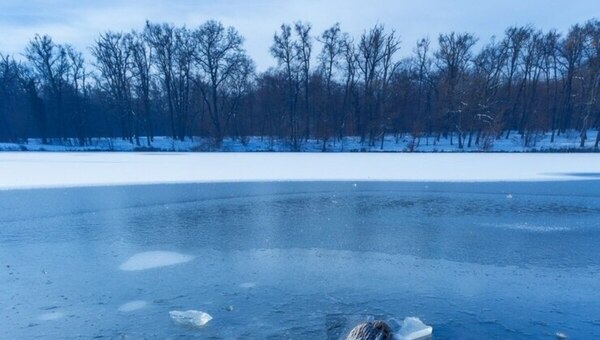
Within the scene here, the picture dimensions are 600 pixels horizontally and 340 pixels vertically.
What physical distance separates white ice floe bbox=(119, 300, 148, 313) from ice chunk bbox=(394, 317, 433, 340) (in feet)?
7.73

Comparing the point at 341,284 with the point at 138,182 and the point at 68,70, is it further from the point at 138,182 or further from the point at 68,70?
the point at 68,70

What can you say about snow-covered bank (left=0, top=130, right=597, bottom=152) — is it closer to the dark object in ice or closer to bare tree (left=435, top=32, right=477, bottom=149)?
bare tree (left=435, top=32, right=477, bottom=149)

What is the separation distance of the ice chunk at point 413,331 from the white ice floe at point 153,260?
9.54 ft

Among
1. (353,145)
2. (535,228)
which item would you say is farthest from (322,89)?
(535,228)

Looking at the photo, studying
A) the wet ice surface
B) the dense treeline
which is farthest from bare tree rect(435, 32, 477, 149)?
the wet ice surface

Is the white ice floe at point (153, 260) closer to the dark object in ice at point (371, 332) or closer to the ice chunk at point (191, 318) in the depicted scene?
the ice chunk at point (191, 318)

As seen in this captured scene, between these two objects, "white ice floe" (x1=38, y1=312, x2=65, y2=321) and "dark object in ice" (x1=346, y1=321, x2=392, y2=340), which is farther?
"white ice floe" (x1=38, y1=312, x2=65, y2=321)

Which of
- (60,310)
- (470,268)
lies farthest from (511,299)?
(60,310)

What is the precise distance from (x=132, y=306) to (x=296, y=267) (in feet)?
6.13

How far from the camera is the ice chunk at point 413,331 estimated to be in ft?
10.4

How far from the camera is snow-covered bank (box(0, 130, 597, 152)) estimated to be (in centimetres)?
3094

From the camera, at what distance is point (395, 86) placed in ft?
115

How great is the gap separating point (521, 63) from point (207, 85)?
28512mm

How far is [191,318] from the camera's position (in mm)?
3461
